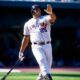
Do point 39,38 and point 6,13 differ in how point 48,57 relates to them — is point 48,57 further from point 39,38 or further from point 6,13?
point 6,13

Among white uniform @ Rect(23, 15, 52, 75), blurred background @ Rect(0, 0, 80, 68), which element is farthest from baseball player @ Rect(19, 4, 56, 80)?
blurred background @ Rect(0, 0, 80, 68)

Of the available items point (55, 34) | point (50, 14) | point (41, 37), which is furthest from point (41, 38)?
point (55, 34)

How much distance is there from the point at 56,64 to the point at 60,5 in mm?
2714

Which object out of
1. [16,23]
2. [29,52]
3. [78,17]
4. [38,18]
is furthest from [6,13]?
[38,18]

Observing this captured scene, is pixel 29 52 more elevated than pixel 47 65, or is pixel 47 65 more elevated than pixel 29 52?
pixel 47 65

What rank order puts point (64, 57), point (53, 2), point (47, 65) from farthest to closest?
point (64, 57)
point (53, 2)
point (47, 65)

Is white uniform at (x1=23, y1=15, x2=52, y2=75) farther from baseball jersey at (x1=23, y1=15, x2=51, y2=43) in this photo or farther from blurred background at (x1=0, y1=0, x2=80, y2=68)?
blurred background at (x1=0, y1=0, x2=80, y2=68)

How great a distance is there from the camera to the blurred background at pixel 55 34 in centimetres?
2023

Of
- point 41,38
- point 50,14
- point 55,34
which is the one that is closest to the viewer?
point 50,14

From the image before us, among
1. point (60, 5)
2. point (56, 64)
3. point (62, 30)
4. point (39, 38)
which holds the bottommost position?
point (56, 64)

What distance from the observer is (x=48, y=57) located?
402 inches

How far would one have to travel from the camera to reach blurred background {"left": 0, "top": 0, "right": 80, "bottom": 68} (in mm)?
20234

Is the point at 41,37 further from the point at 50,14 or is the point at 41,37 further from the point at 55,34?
the point at 55,34

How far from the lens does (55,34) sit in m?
21.1
